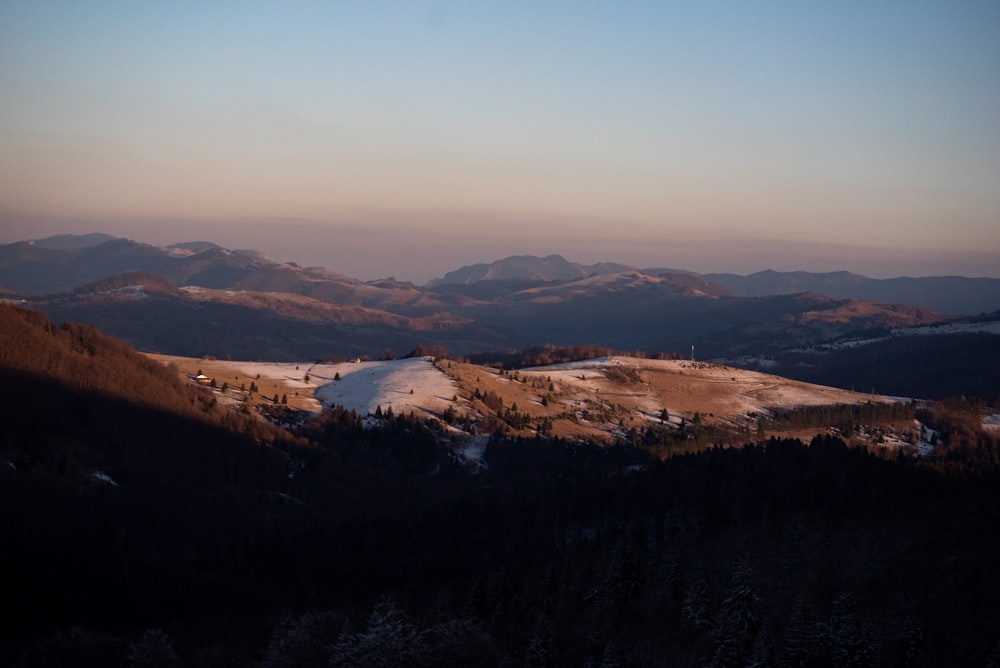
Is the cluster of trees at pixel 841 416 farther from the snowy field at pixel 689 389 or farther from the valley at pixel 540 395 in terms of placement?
the snowy field at pixel 689 389

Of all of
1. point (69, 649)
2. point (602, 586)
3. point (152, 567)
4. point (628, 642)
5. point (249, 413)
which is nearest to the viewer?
point (69, 649)

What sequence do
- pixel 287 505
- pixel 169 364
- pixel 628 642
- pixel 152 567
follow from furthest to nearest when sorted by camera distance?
pixel 169 364 < pixel 287 505 < pixel 152 567 < pixel 628 642

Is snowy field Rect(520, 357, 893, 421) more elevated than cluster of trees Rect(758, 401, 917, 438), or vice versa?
snowy field Rect(520, 357, 893, 421)

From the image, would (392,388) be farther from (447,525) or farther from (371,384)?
(447,525)

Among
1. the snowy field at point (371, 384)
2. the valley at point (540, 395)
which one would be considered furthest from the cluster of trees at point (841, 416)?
the snowy field at point (371, 384)

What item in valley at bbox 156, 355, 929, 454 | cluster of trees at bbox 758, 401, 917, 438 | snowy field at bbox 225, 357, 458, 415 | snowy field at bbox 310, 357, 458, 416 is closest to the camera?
valley at bbox 156, 355, 929, 454

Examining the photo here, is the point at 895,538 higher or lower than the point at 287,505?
higher

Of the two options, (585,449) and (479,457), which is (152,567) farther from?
(585,449)

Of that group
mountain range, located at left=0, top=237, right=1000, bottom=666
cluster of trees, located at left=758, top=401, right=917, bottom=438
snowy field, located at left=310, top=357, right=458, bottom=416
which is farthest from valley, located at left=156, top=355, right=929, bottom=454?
cluster of trees, located at left=758, top=401, right=917, bottom=438

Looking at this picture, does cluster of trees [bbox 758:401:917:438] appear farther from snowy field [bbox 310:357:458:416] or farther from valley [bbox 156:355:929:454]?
snowy field [bbox 310:357:458:416]

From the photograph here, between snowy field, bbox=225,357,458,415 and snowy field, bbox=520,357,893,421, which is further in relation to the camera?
snowy field, bbox=520,357,893,421

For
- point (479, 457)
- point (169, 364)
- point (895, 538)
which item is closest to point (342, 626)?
point (895, 538)
